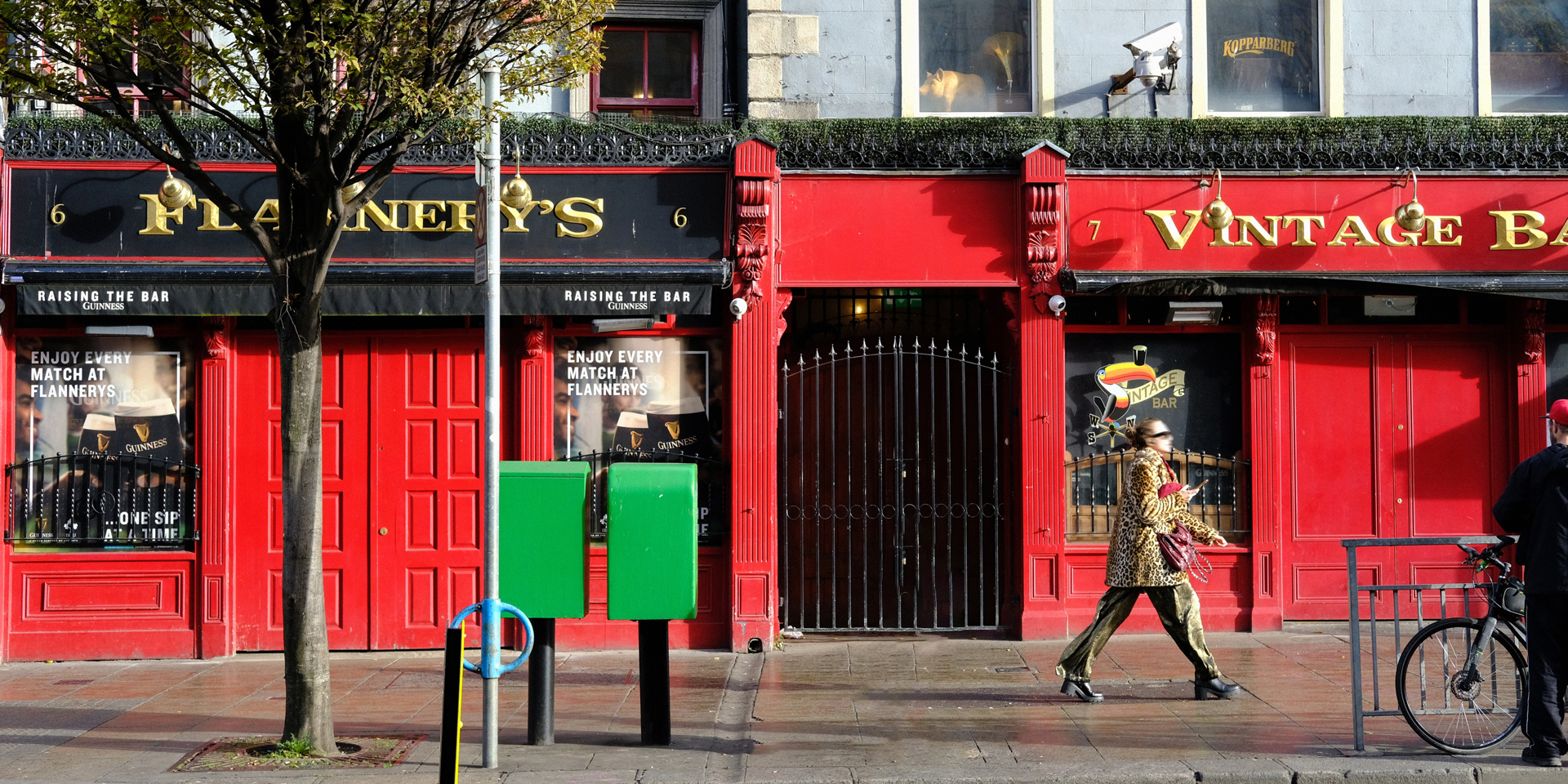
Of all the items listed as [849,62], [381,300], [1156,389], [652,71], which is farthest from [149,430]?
[1156,389]

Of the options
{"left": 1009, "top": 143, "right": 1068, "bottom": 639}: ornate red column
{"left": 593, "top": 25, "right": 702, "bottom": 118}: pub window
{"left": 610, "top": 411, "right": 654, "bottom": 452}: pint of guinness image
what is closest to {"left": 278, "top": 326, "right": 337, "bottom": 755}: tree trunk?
{"left": 610, "top": 411, "right": 654, "bottom": 452}: pint of guinness image

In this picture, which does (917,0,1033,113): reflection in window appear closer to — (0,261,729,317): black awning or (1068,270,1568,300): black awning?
(1068,270,1568,300): black awning

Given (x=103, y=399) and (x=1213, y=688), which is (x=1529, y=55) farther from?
(x=103, y=399)

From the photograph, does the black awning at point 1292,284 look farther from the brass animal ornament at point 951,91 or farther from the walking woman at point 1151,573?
the walking woman at point 1151,573

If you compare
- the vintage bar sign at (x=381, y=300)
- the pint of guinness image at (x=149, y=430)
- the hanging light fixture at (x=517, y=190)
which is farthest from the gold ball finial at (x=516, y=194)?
the pint of guinness image at (x=149, y=430)

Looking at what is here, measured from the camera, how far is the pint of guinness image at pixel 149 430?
10.7 m

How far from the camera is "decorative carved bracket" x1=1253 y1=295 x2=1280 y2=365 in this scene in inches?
432

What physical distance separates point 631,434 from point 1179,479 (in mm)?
4661

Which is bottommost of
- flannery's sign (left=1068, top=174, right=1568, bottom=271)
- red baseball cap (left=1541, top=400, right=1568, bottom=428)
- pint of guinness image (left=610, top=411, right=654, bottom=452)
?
pint of guinness image (left=610, top=411, right=654, bottom=452)

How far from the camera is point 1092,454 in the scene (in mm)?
11188

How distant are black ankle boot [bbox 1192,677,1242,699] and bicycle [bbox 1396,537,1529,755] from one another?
4.67 ft

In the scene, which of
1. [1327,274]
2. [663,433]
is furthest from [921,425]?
[1327,274]

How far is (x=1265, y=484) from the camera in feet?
36.4

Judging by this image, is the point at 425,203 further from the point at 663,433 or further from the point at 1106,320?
the point at 1106,320
